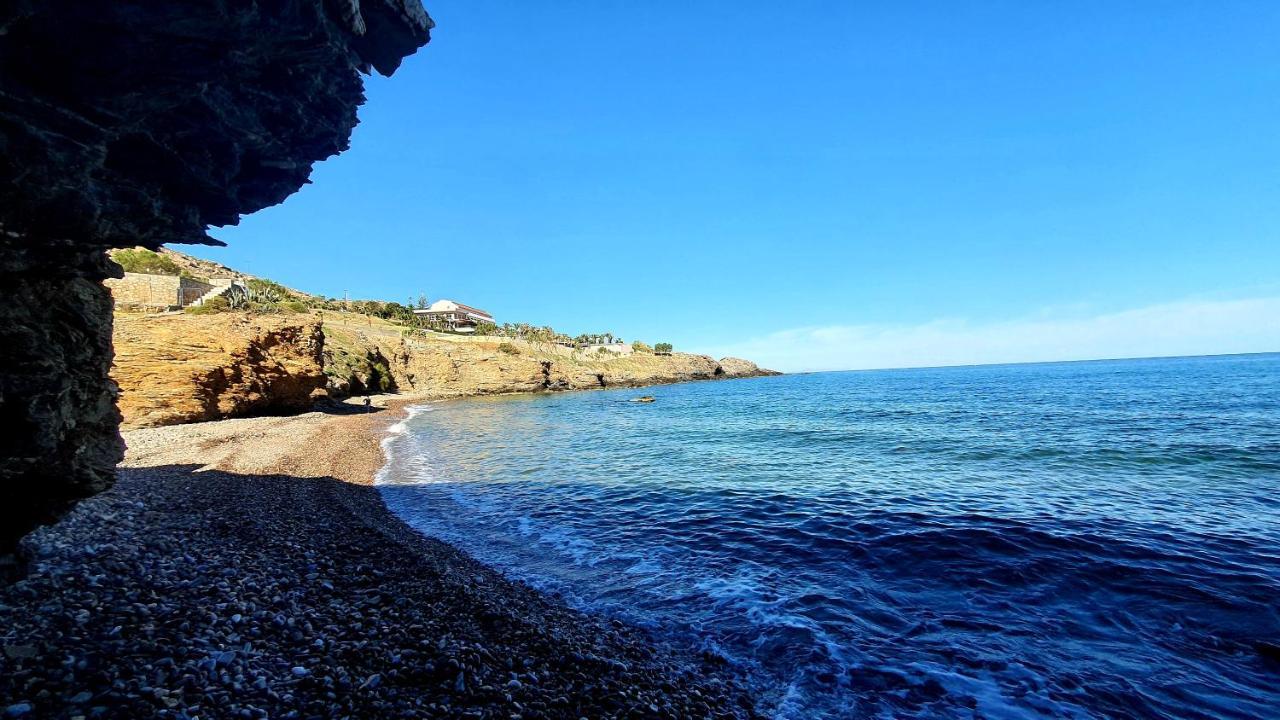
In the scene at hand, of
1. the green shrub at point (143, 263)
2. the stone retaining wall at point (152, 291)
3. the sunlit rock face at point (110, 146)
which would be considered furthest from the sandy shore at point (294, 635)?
the green shrub at point (143, 263)

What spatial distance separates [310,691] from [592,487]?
15.9 meters

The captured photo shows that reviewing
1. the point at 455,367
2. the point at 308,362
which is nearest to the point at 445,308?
the point at 455,367

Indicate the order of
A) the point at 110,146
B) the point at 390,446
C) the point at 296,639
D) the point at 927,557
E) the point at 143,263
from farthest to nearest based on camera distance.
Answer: the point at 143,263 < the point at 390,446 < the point at 927,557 < the point at 110,146 < the point at 296,639

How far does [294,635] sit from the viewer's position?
7.55 m

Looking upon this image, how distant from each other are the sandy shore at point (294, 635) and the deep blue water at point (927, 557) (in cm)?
202

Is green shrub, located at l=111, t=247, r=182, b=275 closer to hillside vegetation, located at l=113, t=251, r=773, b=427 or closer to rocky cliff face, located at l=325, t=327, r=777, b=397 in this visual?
hillside vegetation, located at l=113, t=251, r=773, b=427

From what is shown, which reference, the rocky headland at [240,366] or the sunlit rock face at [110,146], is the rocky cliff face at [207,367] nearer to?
the rocky headland at [240,366]

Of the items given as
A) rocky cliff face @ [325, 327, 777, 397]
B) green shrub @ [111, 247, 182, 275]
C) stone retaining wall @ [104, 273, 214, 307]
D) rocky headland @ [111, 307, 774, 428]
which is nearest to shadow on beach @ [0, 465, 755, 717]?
rocky headland @ [111, 307, 774, 428]

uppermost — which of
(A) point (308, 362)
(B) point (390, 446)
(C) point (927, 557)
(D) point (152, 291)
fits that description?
(D) point (152, 291)

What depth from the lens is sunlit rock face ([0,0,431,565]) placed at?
634 cm

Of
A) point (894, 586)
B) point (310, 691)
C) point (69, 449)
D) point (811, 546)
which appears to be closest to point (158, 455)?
point (69, 449)

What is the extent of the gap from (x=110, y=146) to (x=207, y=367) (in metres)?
35.9

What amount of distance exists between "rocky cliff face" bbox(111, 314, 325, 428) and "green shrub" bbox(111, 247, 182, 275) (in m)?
42.5

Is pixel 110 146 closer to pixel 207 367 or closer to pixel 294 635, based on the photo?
pixel 294 635
